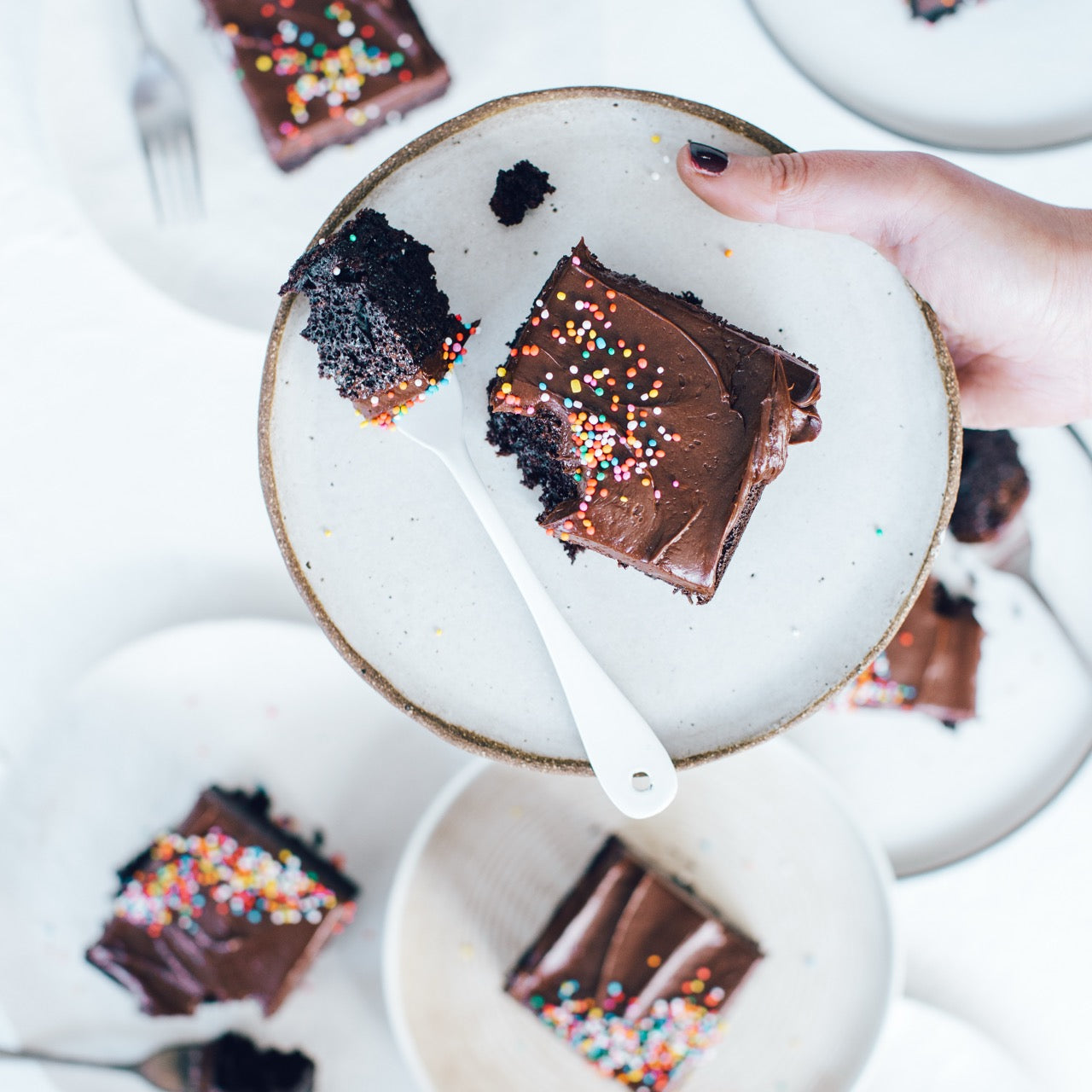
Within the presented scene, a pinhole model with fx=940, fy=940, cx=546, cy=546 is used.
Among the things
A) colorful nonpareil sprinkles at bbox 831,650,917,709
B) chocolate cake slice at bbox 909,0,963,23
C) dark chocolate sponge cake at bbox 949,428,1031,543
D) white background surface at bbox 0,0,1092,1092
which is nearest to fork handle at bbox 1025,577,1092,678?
dark chocolate sponge cake at bbox 949,428,1031,543

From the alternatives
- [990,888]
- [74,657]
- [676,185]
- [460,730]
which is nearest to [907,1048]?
[990,888]

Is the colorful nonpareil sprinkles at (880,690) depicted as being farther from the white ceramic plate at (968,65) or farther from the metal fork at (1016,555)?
the white ceramic plate at (968,65)

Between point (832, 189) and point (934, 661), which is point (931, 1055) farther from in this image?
point (832, 189)

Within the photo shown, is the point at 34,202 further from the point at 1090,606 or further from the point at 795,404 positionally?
the point at 1090,606

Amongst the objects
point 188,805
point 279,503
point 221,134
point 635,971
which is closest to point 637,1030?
point 635,971

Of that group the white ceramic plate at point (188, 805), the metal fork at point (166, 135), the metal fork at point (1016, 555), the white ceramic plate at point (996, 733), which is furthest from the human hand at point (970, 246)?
the white ceramic plate at point (188, 805)
